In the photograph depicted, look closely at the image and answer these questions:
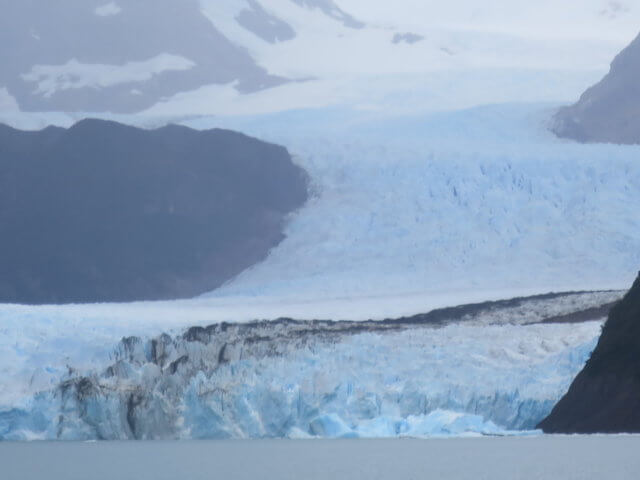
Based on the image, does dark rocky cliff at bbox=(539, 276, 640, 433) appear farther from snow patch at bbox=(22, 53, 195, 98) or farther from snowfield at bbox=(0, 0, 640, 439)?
snow patch at bbox=(22, 53, 195, 98)

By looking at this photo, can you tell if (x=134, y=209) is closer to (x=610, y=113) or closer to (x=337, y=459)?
(x=610, y=113)

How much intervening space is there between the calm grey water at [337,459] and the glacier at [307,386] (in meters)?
0.34

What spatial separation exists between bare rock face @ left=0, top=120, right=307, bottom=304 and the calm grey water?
12534 millimetres

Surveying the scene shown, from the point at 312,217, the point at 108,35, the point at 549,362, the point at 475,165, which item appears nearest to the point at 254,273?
the point at 312,217

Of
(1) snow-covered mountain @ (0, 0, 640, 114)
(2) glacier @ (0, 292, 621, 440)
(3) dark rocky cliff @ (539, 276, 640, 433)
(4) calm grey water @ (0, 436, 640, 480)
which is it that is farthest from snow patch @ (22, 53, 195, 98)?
(3) dark rocky cliff @ (539, 276, 640, 433)

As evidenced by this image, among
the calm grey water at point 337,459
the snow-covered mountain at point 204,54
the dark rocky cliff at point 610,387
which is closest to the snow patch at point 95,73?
the snow-covered mountain at point 204,54

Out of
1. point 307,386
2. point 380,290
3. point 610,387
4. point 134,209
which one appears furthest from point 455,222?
point 610,387

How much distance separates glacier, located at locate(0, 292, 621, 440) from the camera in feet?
66.7

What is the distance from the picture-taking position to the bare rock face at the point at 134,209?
111 ft

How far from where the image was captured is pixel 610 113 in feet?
126

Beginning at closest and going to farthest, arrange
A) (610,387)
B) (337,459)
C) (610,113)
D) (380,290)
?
1. (337,459)
2. (610,387)
3. (380,290)
4. (610,113)

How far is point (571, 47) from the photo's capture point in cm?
5553

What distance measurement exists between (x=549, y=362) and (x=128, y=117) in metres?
20.7

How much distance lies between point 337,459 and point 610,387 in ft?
14.7
